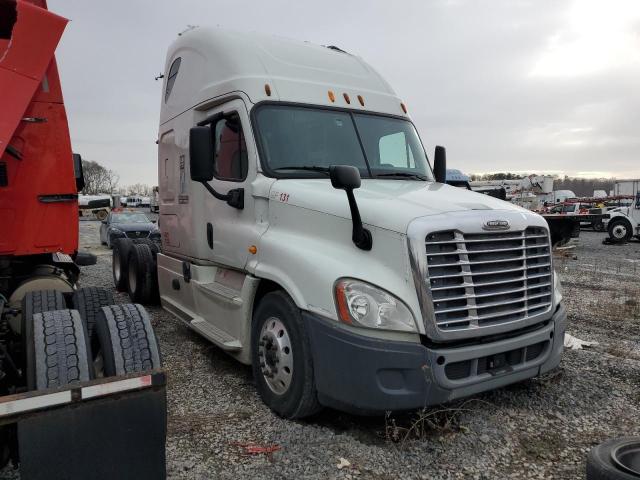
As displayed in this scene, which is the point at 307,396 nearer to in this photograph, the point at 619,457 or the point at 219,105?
the point at 619,457

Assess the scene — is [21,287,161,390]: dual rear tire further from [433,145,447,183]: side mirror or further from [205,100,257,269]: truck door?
[433,145,447,183]: side mirror

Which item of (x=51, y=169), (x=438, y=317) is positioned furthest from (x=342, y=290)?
(x=51, y=169)

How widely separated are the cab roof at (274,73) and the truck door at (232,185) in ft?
0.88

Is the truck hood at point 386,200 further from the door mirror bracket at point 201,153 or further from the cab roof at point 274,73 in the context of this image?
the cab roof at point 274,73

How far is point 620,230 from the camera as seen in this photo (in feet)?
68.5

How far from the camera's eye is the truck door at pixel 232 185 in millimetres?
4320

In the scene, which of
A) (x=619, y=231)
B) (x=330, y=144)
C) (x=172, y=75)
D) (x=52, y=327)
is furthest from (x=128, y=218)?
(x=619, y=231)

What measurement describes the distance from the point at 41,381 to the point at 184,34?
4705 millimetres

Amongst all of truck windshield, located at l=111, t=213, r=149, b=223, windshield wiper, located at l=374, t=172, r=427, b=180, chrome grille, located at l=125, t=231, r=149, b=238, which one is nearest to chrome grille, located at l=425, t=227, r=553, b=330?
windshield wiper, located at l=374, t=172, r=427, b=180

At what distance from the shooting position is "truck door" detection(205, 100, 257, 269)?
4320 mm

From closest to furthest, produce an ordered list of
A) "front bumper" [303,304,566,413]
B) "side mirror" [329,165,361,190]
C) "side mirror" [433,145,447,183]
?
"front bumper" [303,304,566,413] → "side mirror" [329,165,361,190] → "side mirror" [433,145,447,183]

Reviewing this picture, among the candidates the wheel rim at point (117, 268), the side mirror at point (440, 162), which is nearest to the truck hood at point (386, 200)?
the side mirror at point (440, 162)

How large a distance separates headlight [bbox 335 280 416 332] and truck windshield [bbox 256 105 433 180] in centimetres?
139

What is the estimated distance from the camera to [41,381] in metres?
2.29
